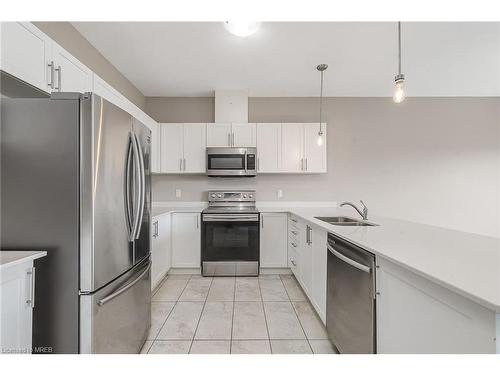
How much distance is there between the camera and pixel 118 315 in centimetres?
133

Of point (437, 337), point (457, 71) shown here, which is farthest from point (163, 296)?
point (457, 71)

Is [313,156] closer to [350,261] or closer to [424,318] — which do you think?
[350,261]

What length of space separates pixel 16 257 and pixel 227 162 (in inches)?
97.5

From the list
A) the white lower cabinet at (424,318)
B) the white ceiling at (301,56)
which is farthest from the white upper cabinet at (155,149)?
the white lower cabinet at (424,318)

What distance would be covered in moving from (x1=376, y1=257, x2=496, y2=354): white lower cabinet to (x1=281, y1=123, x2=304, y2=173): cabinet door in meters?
2.39

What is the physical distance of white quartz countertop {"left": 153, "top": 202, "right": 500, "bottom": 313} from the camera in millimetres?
698

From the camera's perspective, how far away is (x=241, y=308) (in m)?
2.29

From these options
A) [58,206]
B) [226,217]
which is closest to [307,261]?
[226,217]

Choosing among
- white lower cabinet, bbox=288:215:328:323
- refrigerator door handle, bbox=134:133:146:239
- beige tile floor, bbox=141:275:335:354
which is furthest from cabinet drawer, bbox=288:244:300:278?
refrigerator door handle, bbox=134:133:146:239

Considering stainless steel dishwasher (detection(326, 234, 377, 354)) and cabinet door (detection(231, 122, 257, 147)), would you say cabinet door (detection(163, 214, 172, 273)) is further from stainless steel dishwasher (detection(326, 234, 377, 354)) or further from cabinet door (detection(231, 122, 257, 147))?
stainless steel dishwasher (detection(326, 234, 377, 354))

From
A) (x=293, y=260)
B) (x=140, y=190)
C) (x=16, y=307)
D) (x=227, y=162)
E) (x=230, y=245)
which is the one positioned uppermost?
(x=227, y=162)

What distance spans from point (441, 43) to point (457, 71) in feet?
2.90

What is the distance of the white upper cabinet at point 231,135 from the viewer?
3.39 m

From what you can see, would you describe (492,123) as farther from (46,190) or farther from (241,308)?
(46,190)
